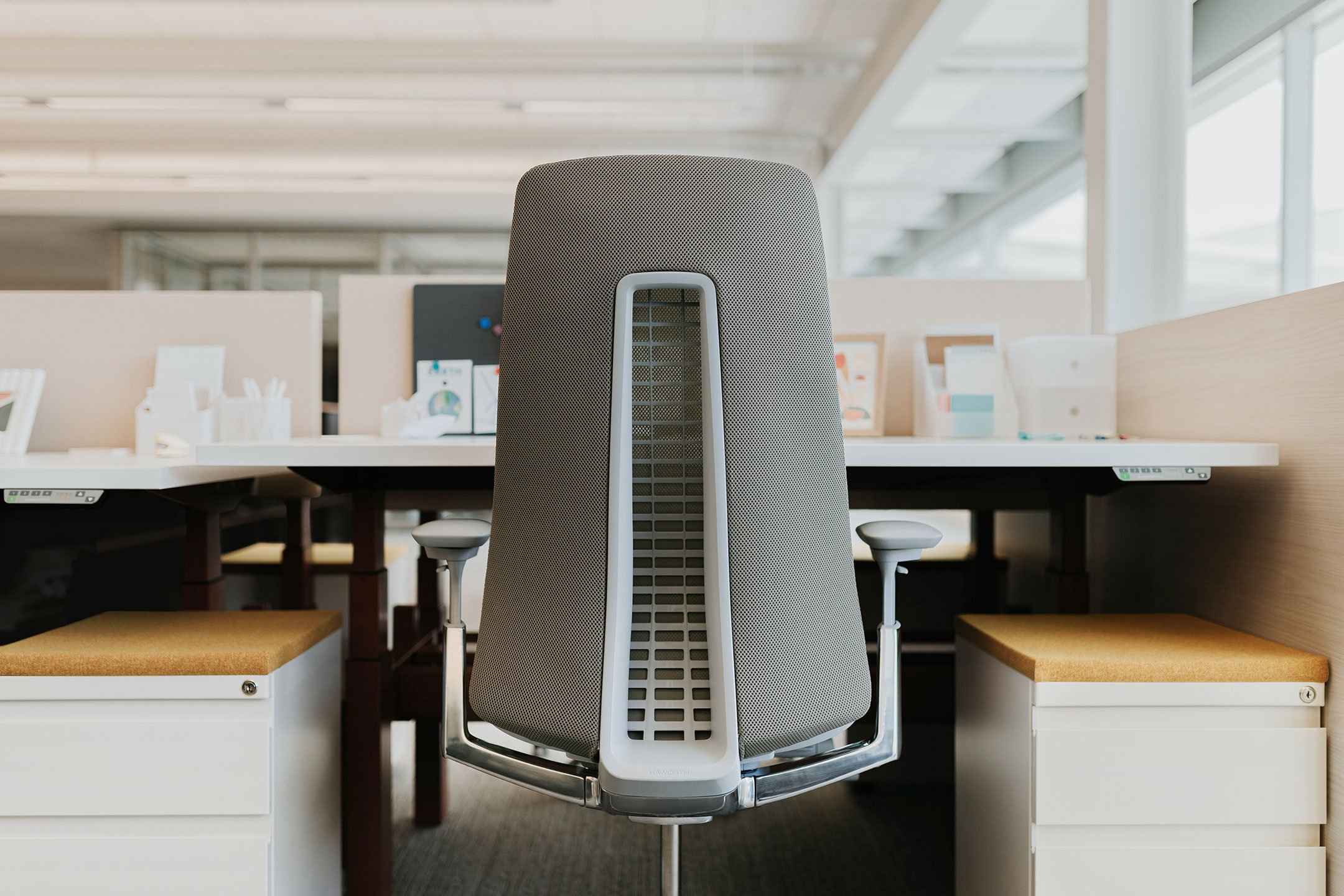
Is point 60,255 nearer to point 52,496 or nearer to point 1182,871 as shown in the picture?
point 52,496

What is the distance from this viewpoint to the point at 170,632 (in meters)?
1.21

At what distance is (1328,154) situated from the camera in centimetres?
338

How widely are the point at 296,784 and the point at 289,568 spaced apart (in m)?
0.78

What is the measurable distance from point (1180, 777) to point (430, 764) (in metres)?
1.46

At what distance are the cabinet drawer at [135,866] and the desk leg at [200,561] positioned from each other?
0.48 m

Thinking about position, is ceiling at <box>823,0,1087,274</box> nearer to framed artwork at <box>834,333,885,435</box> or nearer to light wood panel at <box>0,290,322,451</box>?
framed artwork at <box>834,333,885,435</box>

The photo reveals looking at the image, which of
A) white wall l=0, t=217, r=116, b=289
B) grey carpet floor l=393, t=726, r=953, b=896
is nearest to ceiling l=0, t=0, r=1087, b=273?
white wall l=0, t=217, r=116, b=289

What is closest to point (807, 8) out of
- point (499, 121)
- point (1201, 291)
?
point (499, 121)

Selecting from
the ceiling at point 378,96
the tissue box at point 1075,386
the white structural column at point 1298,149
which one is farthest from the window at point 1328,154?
the tissue box at point 1075,386

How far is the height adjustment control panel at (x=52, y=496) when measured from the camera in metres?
1.12

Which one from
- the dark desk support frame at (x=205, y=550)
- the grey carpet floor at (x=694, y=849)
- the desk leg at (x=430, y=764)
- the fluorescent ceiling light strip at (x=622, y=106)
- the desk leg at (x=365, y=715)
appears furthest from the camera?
the fluorescent ceiling light strip at (x=622, y=106)

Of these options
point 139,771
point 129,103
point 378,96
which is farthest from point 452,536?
point 129,103

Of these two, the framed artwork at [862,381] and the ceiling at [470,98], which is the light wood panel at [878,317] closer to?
the framed artwork at [862,381]

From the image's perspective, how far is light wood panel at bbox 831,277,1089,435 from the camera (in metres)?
1.95
